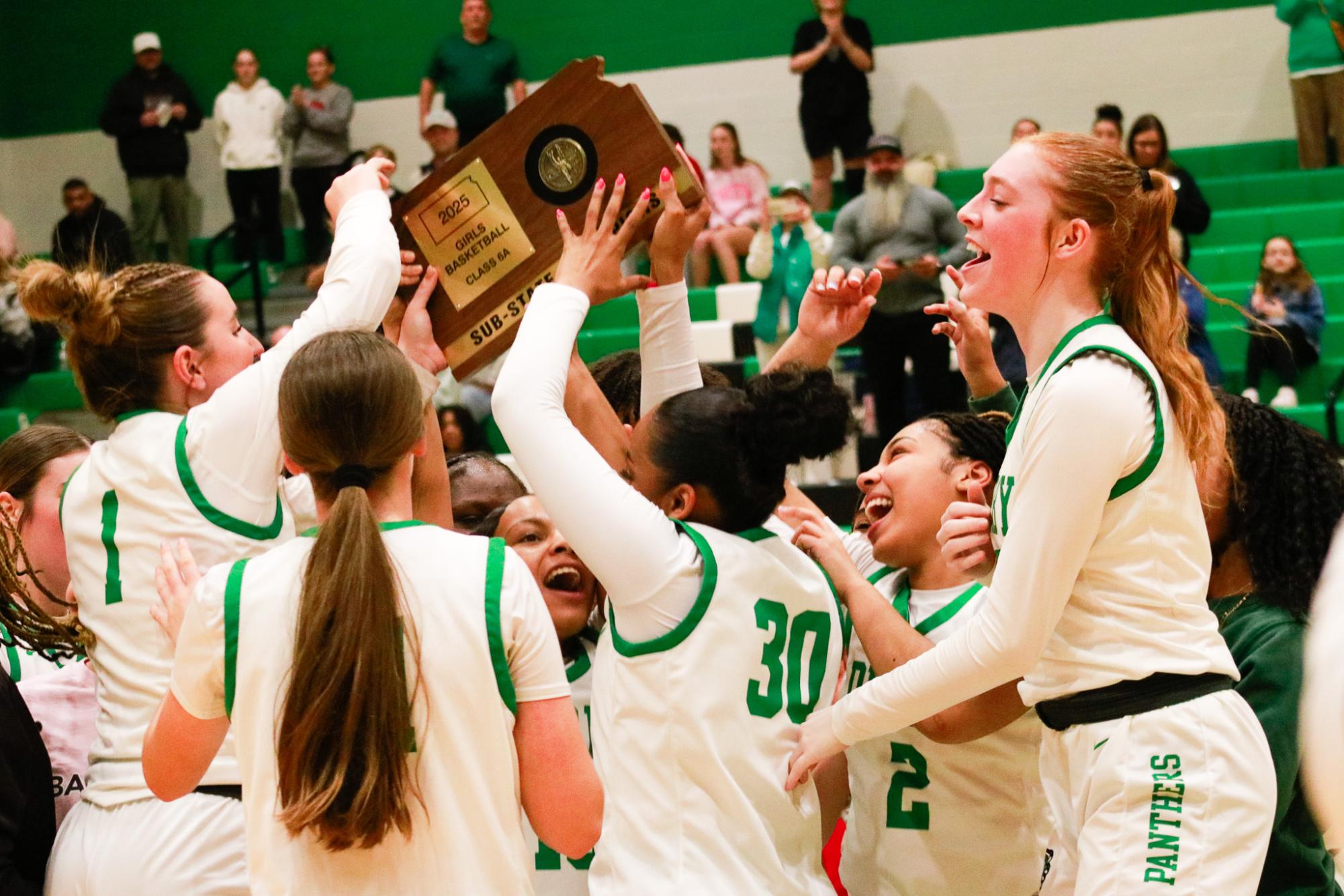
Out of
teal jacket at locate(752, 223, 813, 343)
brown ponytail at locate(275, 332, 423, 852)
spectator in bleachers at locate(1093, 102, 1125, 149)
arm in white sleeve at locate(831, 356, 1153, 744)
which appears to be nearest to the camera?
brown ponytail at locate(275, 332, 423, 852)

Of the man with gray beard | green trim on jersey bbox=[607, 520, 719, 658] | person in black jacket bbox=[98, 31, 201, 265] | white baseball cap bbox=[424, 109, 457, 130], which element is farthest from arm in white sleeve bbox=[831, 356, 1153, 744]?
person in black jacket bbox=[98, 31, 201, 265]

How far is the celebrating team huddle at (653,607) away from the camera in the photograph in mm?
1861

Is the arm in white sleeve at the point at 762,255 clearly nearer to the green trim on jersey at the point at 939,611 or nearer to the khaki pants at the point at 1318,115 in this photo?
the khaki pants at the point at 1318,115

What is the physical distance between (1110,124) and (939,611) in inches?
300

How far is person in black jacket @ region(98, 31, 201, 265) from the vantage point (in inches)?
447

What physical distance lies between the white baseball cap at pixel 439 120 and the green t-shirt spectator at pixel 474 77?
249 millimetres

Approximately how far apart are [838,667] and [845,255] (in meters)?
5.65

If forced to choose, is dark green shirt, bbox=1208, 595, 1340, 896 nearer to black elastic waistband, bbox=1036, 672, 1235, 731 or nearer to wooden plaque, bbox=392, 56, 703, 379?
black elastic waistband, bbox=1036, 672, 1235, 731

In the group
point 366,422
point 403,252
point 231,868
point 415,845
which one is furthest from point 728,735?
point 403,252

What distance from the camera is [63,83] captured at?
13.2m

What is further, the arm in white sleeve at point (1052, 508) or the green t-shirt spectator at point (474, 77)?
the green t-shirt spectator at point (474, 77)

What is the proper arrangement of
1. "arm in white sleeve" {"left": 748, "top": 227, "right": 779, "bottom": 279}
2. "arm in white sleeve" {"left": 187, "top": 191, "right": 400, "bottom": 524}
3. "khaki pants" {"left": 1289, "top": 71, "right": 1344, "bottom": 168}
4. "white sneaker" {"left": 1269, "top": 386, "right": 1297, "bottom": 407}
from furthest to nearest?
"khaki pants" {"left": 1289, "top": 71, "right": 1344, "bottom": 168} → "arm in white sleeve" {"left": 748, "top": 227, "right": 779, "bottom": 279} → "white sneaker" {"left": 1269, "top": 386, "right": 1297, "bottom": 407} → "arm in white sleeve" {"left": 187, "top": 191, "right": 400, "bottom": 524}

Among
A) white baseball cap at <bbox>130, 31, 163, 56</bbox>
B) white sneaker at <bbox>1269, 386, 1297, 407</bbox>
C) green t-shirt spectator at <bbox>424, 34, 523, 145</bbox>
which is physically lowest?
white sneaker at <bbox>1269, 386, 1297, 407</bbox>

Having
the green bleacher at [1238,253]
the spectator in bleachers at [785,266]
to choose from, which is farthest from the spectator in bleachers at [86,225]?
the spectator in bleachers at [785,266]
